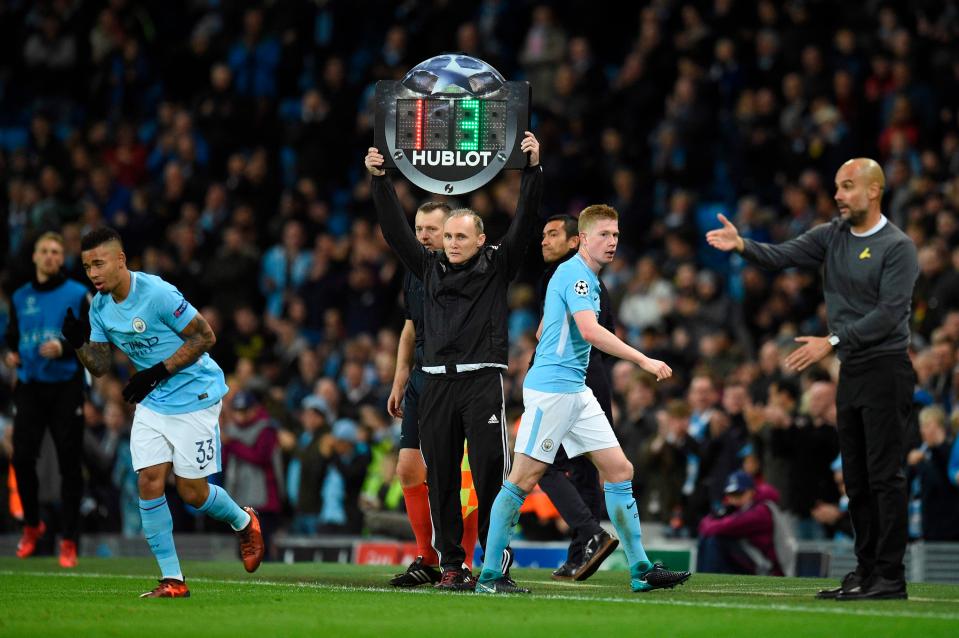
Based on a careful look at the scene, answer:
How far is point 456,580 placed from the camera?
384 inches

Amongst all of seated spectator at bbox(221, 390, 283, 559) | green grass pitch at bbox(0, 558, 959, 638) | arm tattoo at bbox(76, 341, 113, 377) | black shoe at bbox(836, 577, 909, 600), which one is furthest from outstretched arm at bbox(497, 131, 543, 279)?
seated spectator at bbox(221, 390, 283, 559)

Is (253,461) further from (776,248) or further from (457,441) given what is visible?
(776,248)

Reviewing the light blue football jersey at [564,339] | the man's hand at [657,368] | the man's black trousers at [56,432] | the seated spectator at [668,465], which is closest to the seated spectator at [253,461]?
→ the man's black trousers at [56,432]

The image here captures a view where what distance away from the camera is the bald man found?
348 inches

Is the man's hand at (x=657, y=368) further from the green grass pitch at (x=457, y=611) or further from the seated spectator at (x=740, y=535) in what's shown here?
the seated spectator at (x=740, y=535)

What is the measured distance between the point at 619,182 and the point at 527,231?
10.0m

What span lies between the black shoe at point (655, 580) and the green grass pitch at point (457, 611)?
73mm

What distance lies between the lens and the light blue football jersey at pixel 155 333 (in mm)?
9656

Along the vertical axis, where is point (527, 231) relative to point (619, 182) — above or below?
below

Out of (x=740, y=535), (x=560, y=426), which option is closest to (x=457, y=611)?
(x=560, y=426)

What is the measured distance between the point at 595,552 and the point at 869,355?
2.54 metres

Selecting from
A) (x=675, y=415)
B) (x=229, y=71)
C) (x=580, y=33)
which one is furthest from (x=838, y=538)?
(x=229, y=71)

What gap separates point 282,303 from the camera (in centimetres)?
2222

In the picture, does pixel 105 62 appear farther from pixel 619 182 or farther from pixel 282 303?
pixel 619 182
